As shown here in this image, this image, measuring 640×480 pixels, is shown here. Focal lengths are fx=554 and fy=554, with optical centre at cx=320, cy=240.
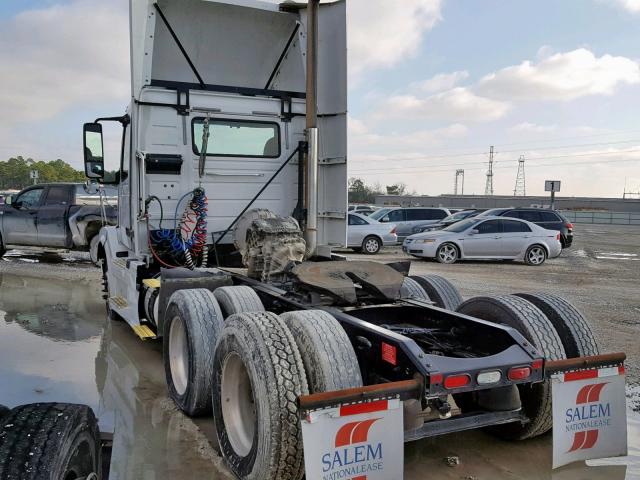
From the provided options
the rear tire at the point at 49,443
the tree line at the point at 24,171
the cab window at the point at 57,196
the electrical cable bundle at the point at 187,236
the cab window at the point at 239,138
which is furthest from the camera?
the tree line at the point at 24,171

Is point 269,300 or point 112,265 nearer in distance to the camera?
point 269,300

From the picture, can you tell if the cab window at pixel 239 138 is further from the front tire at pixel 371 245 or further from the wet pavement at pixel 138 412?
the front tire at pixel 371 245

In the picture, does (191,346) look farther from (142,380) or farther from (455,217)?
(455,217)

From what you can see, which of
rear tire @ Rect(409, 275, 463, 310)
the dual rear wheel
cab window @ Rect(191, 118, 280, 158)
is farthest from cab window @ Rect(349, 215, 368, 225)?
the dual rear wheel

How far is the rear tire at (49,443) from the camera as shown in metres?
1.99

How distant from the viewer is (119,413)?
14.8 feet

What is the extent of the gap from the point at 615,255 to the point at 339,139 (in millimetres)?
16728

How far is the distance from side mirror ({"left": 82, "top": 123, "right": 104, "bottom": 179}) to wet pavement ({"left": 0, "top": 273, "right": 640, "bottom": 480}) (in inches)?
81.7

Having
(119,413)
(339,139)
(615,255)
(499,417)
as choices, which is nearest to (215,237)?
(339,139)

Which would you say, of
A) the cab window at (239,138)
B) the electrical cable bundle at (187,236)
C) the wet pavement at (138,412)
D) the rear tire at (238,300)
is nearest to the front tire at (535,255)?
the cab window at (239,138)

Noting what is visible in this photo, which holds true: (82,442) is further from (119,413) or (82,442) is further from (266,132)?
(266,132)

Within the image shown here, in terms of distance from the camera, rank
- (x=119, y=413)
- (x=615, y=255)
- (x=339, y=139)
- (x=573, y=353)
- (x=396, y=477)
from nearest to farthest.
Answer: (x=396, y=477)
(x=573, y=353)
(x=119, y=413)
(x=339, y=139)
(x=615, y=255)

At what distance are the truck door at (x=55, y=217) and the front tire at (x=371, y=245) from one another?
9.13 m

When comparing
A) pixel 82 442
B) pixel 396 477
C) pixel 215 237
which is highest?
pixel 215 237
